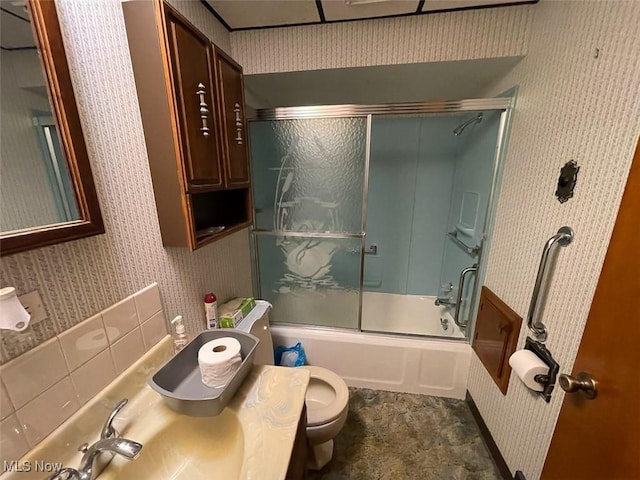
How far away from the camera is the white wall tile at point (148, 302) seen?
0.91 m

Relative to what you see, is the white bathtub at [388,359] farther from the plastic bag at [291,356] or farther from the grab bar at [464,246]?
the grab bar at [464,246]

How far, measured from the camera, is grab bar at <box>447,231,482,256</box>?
1.70 m

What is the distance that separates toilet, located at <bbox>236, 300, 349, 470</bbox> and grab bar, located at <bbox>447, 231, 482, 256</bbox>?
1.22 meters

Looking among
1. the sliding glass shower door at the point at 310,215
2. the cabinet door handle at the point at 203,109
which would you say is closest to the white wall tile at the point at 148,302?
the cabinet door handle at the point at 203,109

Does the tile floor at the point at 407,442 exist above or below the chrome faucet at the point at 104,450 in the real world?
below

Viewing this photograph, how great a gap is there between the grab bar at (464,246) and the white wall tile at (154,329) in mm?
1825

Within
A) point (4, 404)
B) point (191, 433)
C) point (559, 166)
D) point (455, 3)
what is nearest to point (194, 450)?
point (191, 433)

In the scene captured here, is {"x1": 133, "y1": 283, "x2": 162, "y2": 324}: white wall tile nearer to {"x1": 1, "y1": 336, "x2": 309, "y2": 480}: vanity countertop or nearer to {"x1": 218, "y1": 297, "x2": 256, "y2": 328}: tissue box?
{"x1": 1, "y1": 336, "x2": 309, "y2": 480}: vanity countertop

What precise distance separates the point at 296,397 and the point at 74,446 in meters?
0.62

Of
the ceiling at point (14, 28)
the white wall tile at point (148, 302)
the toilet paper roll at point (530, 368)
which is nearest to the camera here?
the ceiling at point (14, 28)

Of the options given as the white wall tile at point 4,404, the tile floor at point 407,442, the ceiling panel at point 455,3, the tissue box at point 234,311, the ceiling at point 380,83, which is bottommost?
the tile floor at point 407,442

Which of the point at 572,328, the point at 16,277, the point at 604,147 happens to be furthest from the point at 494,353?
the point at 16,277

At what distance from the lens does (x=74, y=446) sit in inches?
27.0

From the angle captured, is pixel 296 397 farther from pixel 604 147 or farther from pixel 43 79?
pixel 604 147
